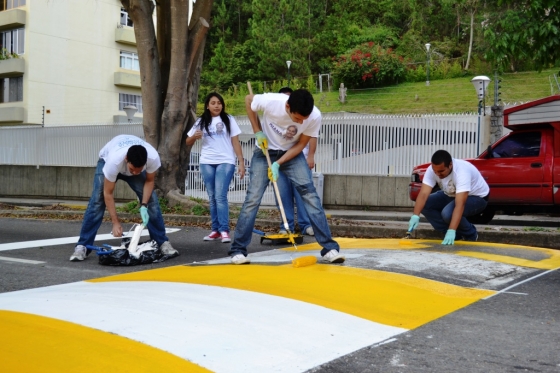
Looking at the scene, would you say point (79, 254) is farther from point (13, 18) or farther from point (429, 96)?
point (13, 18)

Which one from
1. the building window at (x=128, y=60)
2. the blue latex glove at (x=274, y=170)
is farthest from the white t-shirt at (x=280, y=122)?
the building window at (x=128, y=60)

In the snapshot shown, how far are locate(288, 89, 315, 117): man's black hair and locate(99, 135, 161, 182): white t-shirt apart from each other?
1672 millimetres

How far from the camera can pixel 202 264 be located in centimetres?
662

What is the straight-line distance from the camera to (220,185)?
8.49 metres

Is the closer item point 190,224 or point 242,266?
point 242,266

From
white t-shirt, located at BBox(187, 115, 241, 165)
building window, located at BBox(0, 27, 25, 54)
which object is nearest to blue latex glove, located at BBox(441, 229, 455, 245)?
white t-shirt, located at BBox(187, 115, 241, 165)

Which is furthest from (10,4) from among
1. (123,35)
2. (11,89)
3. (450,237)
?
(450,237)

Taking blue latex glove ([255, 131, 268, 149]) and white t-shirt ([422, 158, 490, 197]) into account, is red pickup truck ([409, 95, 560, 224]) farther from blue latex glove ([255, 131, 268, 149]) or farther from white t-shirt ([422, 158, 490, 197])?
blue latex glove ([255, 131, 268, 149])

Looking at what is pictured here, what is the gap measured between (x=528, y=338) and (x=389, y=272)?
1870mm

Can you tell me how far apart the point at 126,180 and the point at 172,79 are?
222 inches

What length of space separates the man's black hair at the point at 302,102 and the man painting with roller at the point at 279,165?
3.5 inches

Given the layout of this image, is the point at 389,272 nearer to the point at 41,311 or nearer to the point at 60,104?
the point at 41,311

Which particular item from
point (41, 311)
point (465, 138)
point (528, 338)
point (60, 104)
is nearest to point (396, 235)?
point (528, 338)

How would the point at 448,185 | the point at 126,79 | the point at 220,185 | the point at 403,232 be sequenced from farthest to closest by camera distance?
the point at 126,79 < the point at 403,232 < the point at 220,185 < the point at 448,185
